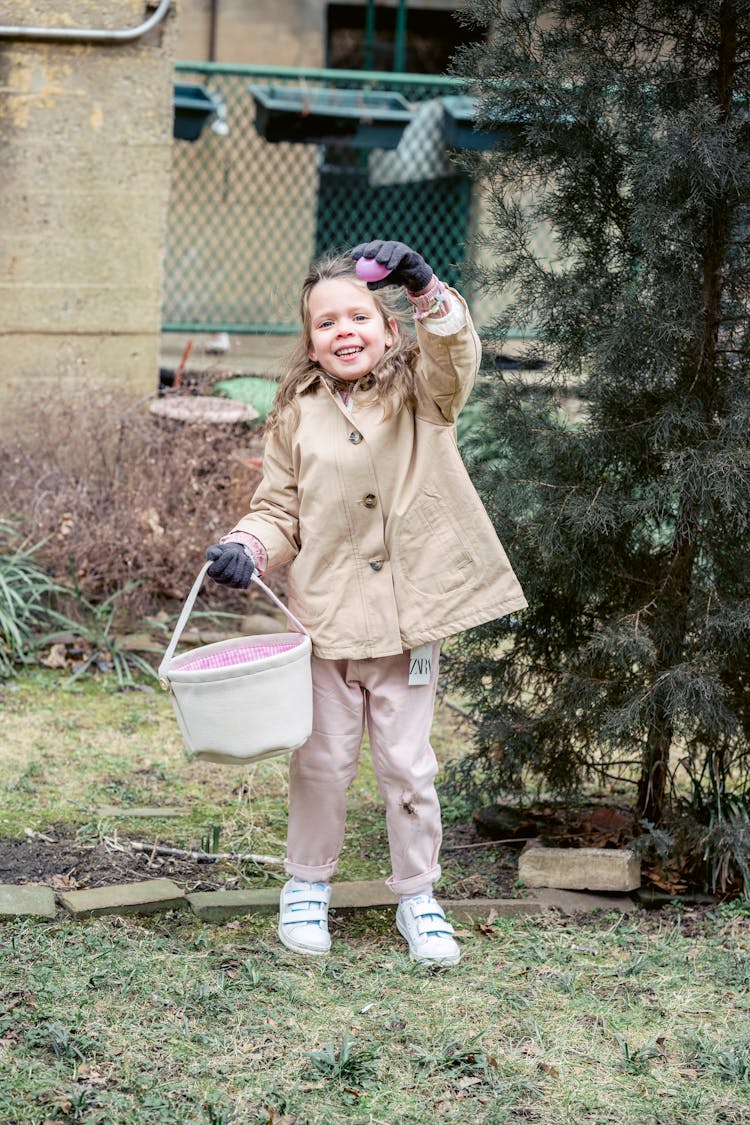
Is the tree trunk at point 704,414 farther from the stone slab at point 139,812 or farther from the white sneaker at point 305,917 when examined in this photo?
the stone slab at point 139,812

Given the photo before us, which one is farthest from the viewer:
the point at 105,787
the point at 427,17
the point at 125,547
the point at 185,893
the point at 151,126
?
the point at 427,17

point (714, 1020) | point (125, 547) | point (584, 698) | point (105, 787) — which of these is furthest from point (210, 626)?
point (714, 1020)

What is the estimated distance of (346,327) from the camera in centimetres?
321

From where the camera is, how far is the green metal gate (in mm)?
9086

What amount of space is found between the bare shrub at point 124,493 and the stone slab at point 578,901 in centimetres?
262

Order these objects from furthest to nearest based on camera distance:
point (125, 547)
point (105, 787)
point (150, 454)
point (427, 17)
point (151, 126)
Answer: point (427, 17) → point (151, 126) → point (150, 454) → point (125, 547) → point (105, 787)

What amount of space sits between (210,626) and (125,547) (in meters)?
0.53

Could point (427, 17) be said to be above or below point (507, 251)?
above

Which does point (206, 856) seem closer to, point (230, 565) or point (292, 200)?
point (230, 565)

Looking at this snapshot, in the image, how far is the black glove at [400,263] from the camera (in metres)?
2.89

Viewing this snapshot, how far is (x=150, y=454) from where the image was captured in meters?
6.24

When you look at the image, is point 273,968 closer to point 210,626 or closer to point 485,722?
point 485,722

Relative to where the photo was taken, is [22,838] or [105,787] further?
[105,787]

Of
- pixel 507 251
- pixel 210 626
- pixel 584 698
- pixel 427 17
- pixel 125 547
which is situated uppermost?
pixel 427 17
